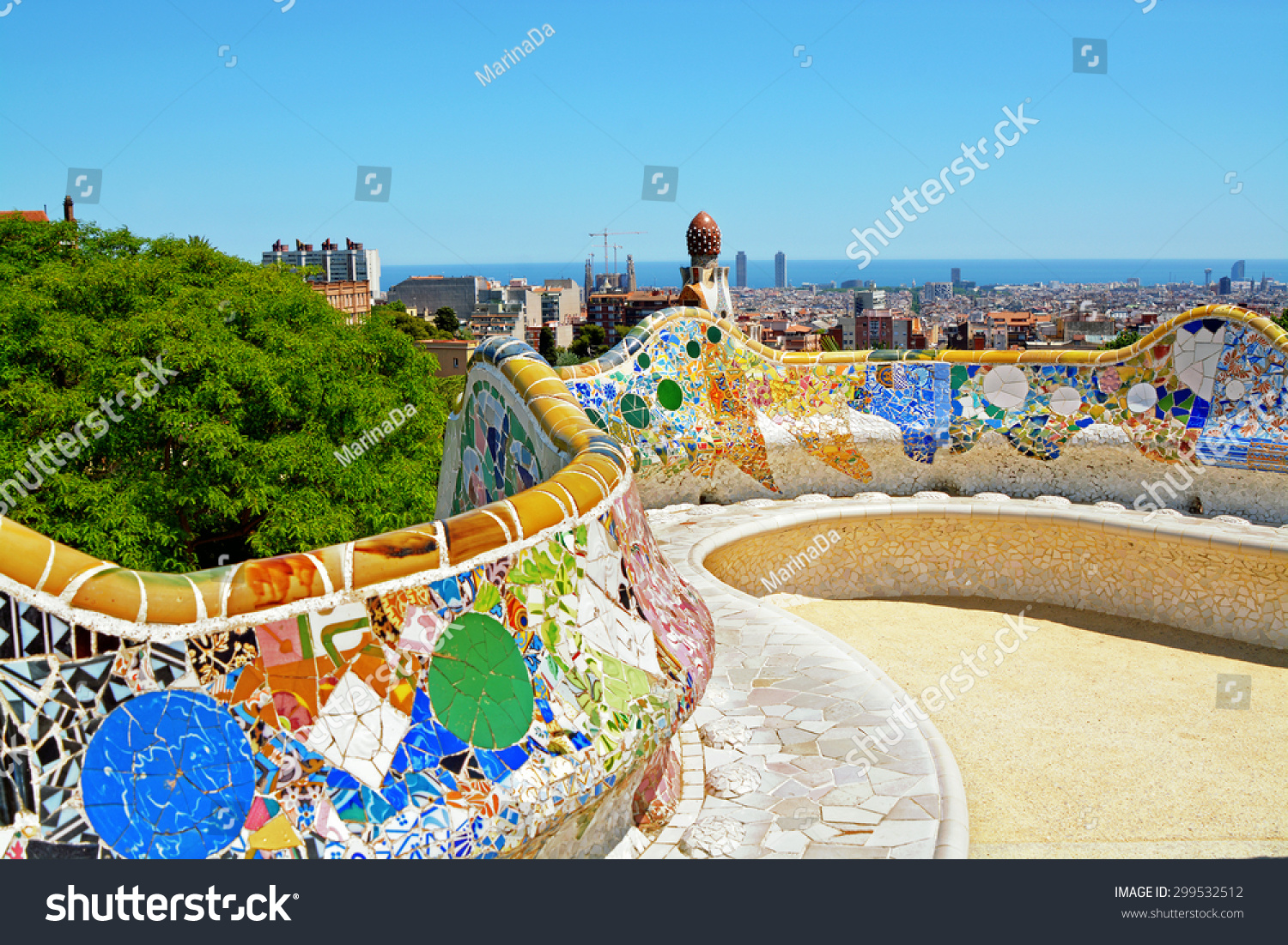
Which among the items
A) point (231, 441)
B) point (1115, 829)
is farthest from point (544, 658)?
point (231, 441)

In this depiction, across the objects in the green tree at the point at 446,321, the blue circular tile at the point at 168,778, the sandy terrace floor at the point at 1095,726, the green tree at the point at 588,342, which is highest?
the green tree at the point at 446,321

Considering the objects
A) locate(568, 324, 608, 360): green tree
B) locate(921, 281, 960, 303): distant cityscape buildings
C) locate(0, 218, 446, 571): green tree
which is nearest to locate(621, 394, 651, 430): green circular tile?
locate(0, 218, 446, 571): green tree

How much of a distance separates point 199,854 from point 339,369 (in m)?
13.6

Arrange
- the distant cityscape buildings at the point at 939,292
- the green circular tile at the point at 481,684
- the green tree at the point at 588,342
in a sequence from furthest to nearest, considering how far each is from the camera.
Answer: the distant cityscape buildings at the point at 939,292
the green tree at the point at 588,342
the green circular tile at the point at 481,684

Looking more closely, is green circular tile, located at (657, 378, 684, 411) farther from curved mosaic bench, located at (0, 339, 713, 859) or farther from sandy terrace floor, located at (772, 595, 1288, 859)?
curved mosaic bench, located at (0, 339, 713, 859)

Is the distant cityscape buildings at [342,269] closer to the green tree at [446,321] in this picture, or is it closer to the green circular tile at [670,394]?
the green tree at [446,321]

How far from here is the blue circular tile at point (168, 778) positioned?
2242mm

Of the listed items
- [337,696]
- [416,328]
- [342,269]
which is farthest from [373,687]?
[342,269]

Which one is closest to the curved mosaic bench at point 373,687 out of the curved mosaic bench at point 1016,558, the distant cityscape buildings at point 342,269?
the curved mosaic bench at point 1016,558

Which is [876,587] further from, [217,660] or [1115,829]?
[217,660]

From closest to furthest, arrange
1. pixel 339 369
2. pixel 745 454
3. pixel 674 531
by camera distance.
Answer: pixel 674 531 → pixel 745 454 → pixel 339 369

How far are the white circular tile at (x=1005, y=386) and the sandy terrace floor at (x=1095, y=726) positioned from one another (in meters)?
2.12

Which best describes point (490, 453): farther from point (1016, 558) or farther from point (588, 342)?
point (588, 342)

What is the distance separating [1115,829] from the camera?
489 centimetres
